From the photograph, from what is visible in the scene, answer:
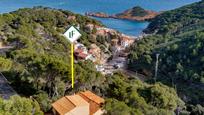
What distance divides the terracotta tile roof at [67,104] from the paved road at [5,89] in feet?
11.0

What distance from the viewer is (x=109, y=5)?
103 m

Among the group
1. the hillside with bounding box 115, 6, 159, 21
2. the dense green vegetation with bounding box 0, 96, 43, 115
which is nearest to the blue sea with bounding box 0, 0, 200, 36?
the hillside with bounding box 115, 6, 159, 21

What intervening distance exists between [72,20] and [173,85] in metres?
23.8

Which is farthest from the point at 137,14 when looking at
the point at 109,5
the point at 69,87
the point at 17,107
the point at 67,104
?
the point at 17,107

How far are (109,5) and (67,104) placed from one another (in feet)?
288

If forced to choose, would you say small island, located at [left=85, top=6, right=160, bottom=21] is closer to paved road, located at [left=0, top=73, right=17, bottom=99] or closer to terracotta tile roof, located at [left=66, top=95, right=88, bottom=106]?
paved road, located at [left=0, top=73, right=17, bottom=99]

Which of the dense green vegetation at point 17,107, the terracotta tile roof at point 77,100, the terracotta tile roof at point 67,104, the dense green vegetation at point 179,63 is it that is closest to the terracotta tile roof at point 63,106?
the terracotta tile roof at point 67,104

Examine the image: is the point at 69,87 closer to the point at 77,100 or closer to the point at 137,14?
the point at 77,100

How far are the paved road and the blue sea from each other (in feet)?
176

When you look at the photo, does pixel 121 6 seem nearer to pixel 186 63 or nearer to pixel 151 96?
pixel 186 63

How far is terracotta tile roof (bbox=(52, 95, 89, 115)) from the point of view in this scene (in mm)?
16797

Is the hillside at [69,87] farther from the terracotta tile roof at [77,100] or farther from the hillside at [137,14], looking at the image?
the hillside at [137,14]

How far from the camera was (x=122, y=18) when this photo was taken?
89688mm

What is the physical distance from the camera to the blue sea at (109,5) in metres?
82.0
